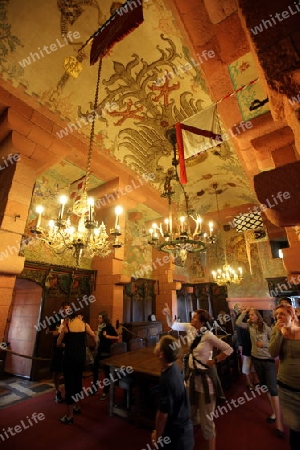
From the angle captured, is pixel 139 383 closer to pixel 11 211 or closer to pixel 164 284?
pixel 11 211

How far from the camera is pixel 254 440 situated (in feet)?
9.39

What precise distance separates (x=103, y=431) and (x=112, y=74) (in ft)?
20.4

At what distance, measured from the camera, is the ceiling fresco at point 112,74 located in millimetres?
3250

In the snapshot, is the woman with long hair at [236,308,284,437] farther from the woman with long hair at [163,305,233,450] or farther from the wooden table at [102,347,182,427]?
the wooden table at [102,347,182,427]

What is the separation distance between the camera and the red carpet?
9.23 feet

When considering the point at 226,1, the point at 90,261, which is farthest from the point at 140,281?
the point at 226,1

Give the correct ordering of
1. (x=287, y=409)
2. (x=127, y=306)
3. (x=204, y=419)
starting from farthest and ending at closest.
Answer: (x=127, y=306), (x=204, y=419), (x=287, y=409)

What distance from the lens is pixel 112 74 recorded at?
4219 millimetres

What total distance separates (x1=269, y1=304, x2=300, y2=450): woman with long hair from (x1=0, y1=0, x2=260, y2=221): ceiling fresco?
2.34 meters

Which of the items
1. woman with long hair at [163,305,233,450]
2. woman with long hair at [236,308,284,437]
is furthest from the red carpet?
woman with long hair at [163,305,233,450]

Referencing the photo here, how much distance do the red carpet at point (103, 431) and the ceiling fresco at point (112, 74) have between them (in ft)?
13.9

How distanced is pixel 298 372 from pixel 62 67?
227 inches

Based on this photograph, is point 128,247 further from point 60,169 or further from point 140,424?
point 140,424

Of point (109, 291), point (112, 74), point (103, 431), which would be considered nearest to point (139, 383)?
point (103, 431)
